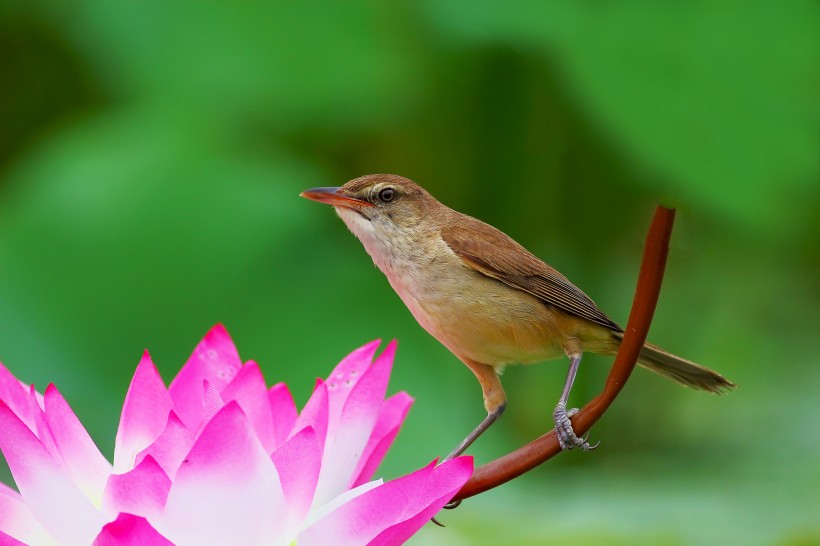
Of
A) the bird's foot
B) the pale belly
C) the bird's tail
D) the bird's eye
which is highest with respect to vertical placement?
the bird's eye

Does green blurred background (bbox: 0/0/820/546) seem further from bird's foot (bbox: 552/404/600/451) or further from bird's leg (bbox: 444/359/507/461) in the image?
bird's foot (bbox: 552/404/600/451)

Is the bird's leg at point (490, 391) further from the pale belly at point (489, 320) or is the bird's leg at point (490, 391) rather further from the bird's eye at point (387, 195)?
the bird's eye at point (387, 195)

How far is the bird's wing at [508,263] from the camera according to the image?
694 mm

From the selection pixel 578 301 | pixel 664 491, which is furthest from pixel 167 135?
pixel 578 301

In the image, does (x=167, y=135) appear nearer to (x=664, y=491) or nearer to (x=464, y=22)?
(x=464, y=22)

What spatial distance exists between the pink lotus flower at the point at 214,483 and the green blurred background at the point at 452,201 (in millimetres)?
611

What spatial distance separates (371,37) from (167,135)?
32 centimetres

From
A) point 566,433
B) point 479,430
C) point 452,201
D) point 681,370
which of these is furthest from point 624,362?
point 452,201

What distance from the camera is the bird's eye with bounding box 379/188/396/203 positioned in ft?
2.32

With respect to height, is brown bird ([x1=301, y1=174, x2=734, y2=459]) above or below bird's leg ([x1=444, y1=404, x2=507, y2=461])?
above

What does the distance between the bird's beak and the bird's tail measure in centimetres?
19

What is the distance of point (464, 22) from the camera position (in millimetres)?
1372

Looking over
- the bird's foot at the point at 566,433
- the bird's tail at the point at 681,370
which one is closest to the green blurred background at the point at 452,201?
the bird's tail at the point at 681,370

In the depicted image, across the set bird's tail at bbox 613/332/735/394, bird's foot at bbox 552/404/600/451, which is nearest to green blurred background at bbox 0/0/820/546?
bird's tail at bbox 613/332/735/394
